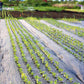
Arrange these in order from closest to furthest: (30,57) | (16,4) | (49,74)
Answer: (49,74) → (30,57) → (16,4)

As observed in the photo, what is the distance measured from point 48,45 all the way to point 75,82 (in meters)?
2.74

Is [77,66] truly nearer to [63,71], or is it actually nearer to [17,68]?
[63,71]

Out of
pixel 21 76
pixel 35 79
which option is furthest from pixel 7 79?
pixel 35 79

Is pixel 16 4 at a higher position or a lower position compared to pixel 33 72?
higher

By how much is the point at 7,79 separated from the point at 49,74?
99 cm

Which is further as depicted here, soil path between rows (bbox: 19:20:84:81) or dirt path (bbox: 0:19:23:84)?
soil path between rows (bbox: 19:20:84:81)

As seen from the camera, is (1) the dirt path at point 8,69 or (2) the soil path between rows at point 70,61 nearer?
(1) the dirt path at point 8,69

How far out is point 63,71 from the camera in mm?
3607

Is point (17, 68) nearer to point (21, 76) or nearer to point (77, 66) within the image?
point (21, 76)

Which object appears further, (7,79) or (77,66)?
(77,66)

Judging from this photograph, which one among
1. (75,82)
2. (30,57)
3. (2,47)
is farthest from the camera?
(2,47)

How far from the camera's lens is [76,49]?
204 inches

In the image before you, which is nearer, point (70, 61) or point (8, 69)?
point (8, 69)

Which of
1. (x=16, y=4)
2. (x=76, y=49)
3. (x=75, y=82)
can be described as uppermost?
(x=16, y=4)
